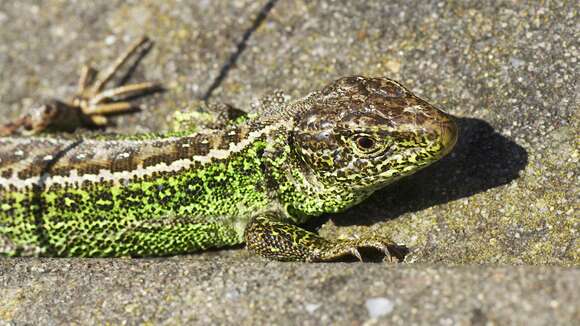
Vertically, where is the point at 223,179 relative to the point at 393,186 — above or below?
above

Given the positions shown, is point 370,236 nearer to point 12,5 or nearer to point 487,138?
point 487,138

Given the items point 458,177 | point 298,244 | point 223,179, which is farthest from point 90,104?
point 458,177

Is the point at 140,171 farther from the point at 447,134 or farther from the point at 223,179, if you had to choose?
the point at 447,134

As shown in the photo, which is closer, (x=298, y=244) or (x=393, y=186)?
(x=298, y=244)

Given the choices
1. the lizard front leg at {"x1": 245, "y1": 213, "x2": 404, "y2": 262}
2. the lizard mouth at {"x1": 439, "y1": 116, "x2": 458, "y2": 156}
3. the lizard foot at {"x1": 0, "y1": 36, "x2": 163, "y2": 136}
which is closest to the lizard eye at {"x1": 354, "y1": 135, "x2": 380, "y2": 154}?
the lizard mouth at {"x1": 439, "y1": 116, "x2": 458, "y2": 156}

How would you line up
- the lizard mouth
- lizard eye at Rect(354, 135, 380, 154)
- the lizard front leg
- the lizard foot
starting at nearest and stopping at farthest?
the lizard mouth < lizard eye at Rect(354, 135, 380, 154) < the lizard front leg < the lizard foot

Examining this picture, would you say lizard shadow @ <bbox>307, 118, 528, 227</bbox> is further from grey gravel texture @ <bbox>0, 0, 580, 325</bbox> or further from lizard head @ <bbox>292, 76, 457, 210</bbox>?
lizard head @ <bbox>292, 76, 457, 210</bbox>
